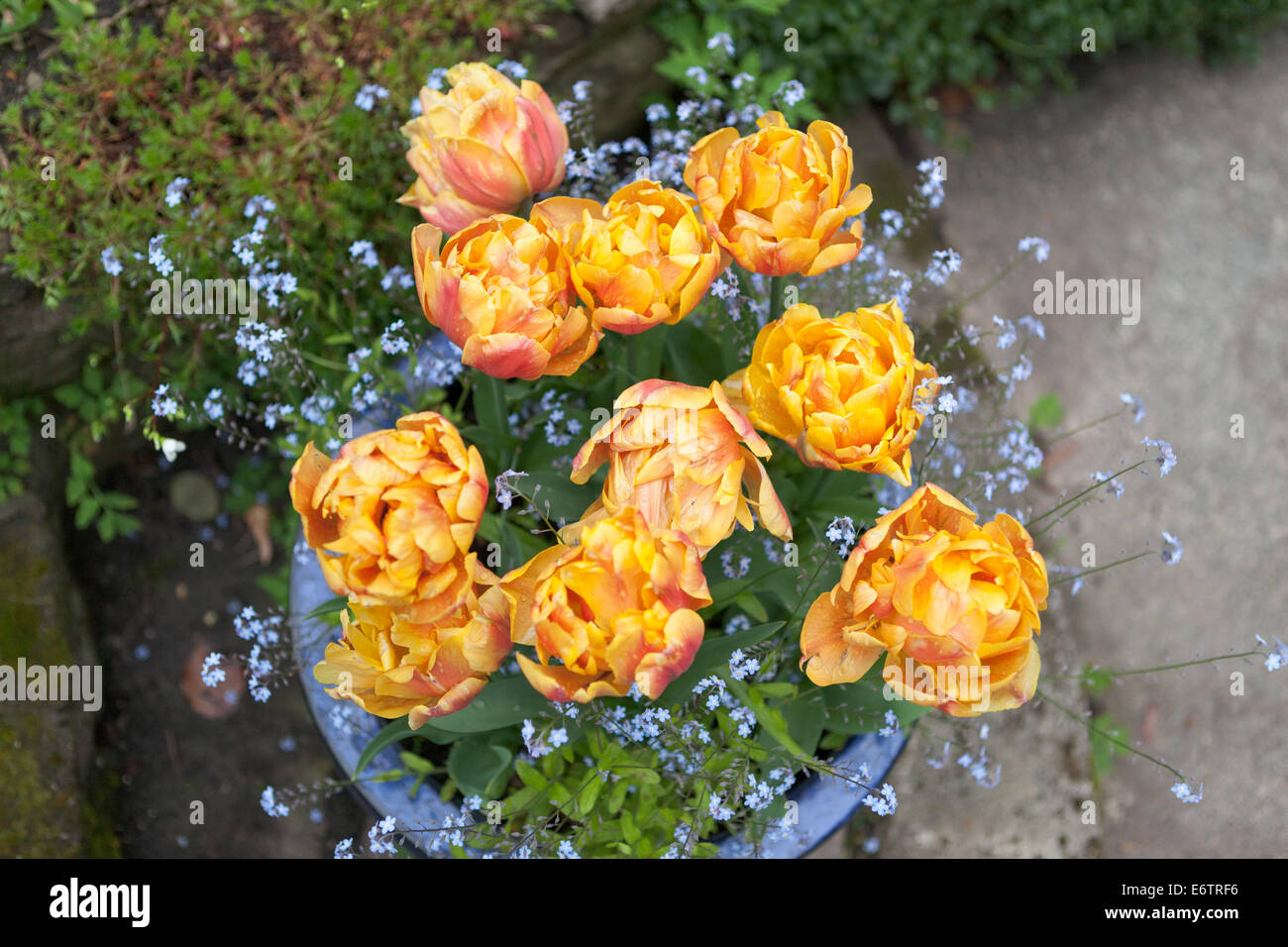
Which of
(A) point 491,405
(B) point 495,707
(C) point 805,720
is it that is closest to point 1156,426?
(C) point 805,720

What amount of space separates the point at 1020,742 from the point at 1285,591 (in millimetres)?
888

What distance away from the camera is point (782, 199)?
3.30ft

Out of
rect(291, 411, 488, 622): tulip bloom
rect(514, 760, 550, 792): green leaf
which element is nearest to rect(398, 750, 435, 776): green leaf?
rect(514, 760, 550, 792): green leaf

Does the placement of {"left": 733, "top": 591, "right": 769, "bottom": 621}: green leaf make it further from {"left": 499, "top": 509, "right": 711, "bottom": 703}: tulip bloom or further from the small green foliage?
the small green foliage

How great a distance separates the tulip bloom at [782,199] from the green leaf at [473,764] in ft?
2.58

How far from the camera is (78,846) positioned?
1.98 metres

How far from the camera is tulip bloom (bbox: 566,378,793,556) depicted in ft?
3.11

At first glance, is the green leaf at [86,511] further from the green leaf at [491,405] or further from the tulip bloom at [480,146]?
the tulip bloom at [480,146]

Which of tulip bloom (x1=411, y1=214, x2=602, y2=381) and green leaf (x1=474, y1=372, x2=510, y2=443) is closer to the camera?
tulip bloom (x1=411, y1=214, x2=602, y2=381)

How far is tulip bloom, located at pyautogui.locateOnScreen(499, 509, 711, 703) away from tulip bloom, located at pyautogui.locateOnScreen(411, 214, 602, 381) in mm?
210

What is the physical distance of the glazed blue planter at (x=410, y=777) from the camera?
4.83 ft

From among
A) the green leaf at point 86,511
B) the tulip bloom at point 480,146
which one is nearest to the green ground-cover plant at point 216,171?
the green leaf at point 86,511
